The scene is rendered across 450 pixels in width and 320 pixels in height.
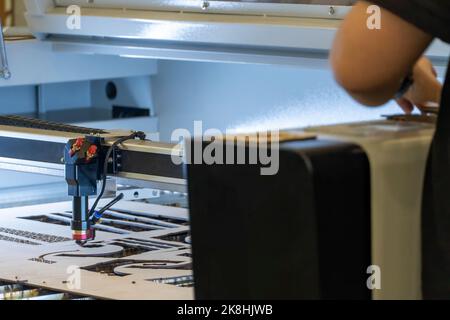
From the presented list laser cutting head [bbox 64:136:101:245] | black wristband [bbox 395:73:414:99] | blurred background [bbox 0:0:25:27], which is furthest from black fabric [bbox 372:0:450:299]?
blurred background [bbox 0:0:25:27]

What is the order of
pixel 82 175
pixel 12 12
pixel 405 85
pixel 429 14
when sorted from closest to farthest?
1. pixel 429 14
2. pixel 405 85
3. pixel 82 175
4. pixel 12 12

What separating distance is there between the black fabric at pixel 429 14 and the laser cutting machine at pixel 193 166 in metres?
0.14

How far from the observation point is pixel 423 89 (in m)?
1.39

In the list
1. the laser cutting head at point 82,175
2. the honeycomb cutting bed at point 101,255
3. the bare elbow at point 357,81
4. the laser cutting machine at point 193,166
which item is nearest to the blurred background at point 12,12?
the laser cutting machine at point 193,166

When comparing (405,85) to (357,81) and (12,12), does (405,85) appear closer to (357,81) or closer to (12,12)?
(357,81)

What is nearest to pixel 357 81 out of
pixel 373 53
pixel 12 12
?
pixel 373 53

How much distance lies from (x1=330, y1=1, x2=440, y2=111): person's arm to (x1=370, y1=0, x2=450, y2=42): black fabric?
0.01 meters

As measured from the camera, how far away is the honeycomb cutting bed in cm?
194

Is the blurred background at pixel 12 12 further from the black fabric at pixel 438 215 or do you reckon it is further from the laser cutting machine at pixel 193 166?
the black fabric at pixel 438 215

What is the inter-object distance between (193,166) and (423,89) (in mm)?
340

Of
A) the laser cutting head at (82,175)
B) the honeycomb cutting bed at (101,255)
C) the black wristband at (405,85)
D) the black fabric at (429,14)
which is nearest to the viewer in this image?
the black fabric at (429,14)

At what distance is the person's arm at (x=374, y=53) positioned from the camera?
46.6 inches

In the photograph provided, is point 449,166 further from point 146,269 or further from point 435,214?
point 146,269

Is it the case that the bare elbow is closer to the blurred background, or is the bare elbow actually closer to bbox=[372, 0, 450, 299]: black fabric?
bbox=[372, 0, 450, 299]: black fabric
